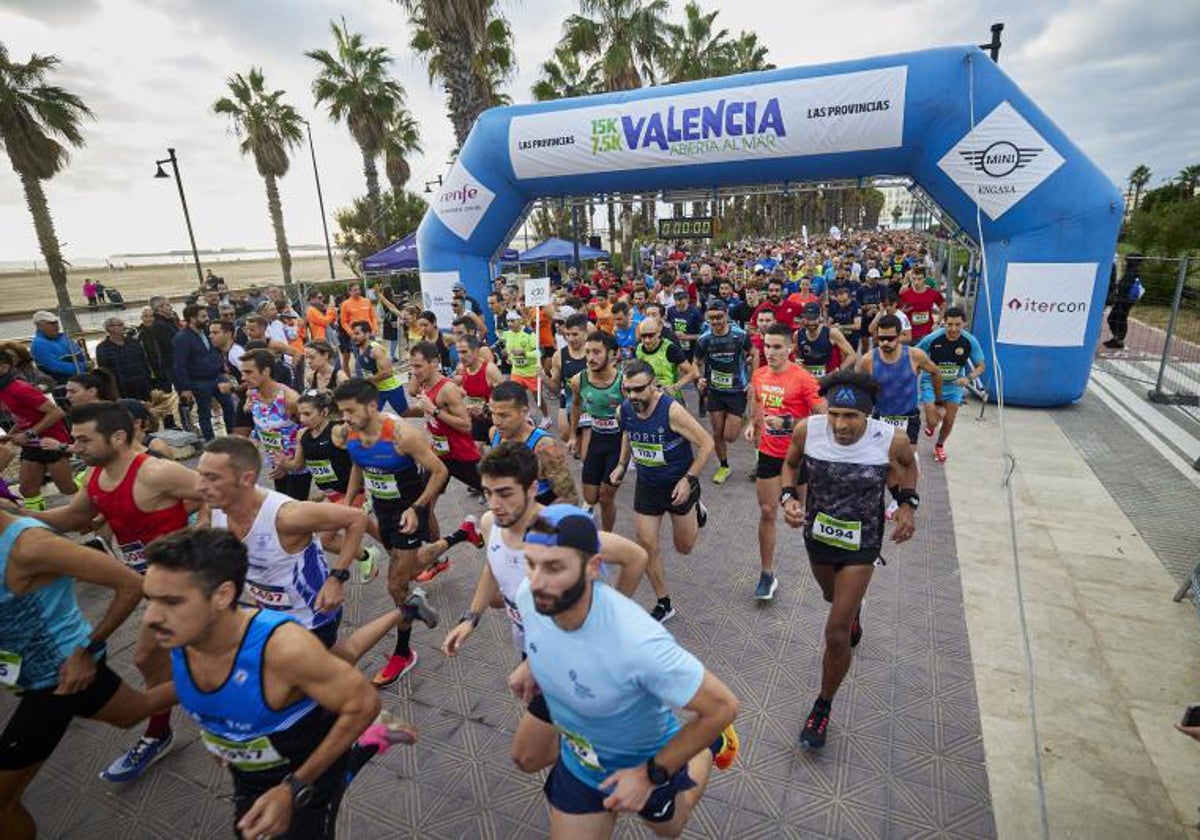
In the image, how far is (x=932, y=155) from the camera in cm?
932

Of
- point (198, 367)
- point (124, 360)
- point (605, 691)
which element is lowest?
point (605, 691)

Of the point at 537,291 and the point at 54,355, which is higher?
the point at 537,291

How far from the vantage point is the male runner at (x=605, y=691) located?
1.93 m

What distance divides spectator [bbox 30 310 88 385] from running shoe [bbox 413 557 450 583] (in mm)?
7260

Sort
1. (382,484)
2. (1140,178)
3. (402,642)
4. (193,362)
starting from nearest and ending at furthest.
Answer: (402,642), (382,484), (193,362), (1140,178)

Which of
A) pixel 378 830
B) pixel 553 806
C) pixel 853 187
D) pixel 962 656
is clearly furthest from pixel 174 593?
pixel 853 187

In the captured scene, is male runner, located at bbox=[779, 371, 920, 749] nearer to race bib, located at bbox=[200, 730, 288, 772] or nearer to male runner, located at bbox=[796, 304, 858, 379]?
race bib, located at bbox=[200, 730, 288, 772]

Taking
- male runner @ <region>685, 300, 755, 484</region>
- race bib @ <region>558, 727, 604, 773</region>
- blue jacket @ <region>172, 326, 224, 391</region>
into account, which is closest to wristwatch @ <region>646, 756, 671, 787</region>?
race bib @ <region>558, 727, 604, 773</region>

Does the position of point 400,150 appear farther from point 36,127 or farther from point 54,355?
point 54,355

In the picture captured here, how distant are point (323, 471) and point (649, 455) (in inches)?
109

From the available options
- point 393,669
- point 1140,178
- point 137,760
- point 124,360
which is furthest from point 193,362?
point 1140,178

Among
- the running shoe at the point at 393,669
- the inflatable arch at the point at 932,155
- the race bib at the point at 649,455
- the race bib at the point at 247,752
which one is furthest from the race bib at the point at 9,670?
the inflatable arch at the point at 932,155

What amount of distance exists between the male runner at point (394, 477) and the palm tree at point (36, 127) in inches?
836

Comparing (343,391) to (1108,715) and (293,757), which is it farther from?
(1108,715)
